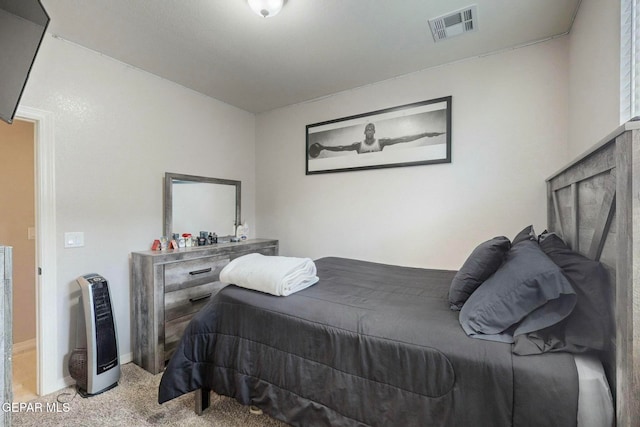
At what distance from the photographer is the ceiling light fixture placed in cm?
168

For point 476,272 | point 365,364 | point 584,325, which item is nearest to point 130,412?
point 365,364

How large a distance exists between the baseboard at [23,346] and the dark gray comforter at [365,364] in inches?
A: 91.5

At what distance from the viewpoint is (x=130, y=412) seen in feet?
6.03

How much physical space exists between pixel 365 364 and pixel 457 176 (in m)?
1.95

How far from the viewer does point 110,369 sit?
210cm

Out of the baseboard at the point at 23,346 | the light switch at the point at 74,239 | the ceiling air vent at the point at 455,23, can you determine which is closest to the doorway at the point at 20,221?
the baseboard at the point at 23,346

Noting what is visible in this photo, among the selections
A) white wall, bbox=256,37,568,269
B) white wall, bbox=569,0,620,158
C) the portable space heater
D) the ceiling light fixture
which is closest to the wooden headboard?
white wall, bbox=569,0,620,158

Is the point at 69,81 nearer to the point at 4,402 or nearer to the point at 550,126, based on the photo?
the point at 4,402

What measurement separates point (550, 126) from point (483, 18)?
100 centimetres

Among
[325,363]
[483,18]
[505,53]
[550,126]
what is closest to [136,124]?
[325,363]

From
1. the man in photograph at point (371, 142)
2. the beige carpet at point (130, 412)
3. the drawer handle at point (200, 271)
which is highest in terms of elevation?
the man in photograph at point (371, 142)

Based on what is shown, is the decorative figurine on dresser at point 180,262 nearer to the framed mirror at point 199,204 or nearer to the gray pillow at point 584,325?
the framed mirror at point 199,204

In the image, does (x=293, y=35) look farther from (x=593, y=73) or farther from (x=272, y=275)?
(x=593, y=73)

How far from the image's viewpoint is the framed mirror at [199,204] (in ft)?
9.29
